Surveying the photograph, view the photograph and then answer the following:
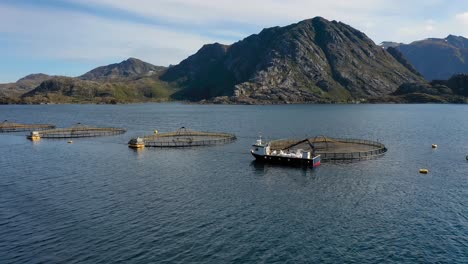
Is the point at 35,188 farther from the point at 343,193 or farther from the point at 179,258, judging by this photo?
the point at 343,193

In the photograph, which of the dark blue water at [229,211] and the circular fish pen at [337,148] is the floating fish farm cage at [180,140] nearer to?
the dark blue water at [229,211]

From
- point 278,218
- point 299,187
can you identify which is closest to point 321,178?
point 299,187

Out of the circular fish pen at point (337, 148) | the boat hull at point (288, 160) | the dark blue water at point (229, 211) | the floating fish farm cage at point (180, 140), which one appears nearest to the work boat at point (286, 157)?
the boat hull at point (288, 160)

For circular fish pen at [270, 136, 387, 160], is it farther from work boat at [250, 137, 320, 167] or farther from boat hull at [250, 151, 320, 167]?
boat hull at [250, 151, 320, 167]

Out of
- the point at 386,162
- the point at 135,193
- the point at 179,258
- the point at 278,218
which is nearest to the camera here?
the point at 179,258

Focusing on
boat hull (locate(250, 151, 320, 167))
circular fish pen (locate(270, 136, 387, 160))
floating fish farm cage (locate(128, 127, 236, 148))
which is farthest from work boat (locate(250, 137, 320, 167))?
floating fish farm cage (locate(128, 127, 236, 148))

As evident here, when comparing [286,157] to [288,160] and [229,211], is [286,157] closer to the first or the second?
[288,160]

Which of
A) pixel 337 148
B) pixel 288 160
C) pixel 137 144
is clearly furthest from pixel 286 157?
pixel 137 144
